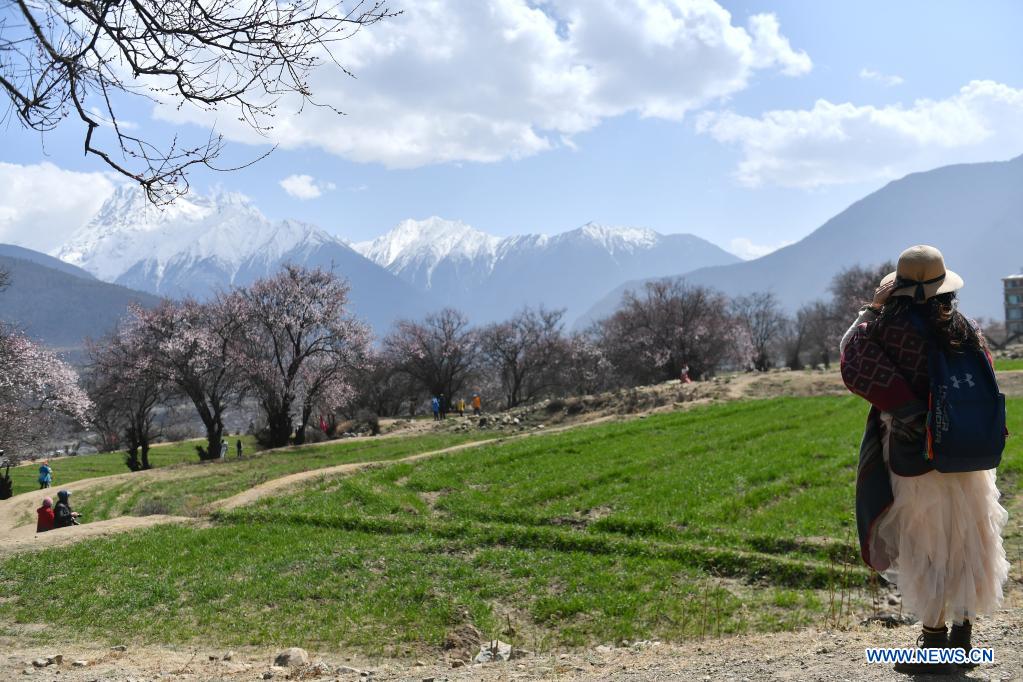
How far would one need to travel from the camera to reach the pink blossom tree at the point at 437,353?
6341cm

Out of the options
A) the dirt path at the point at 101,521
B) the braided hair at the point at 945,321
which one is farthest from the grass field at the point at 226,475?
the braided hair at the point at 945,321

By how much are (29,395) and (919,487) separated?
163ft

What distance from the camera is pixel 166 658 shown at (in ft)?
25.6

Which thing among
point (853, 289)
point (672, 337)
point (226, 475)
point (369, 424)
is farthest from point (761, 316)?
point (226, 475)

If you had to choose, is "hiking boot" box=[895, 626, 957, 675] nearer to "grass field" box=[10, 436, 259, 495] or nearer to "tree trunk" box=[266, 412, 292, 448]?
"grass field" box=[10, 436, 259, 495]

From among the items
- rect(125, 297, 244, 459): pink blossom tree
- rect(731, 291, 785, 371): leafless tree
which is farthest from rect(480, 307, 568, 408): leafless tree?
rect(731, 291, 785, 371): leafless tree

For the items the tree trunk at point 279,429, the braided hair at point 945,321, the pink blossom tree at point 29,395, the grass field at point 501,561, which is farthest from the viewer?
the tree trunk at point 279,429

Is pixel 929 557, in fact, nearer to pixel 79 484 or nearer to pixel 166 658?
pixel 166 658

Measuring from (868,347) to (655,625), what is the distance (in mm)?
5284

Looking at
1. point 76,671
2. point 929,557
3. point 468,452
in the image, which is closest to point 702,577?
point 929,557

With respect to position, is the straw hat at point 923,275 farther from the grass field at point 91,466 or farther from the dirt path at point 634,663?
the grass field at point 91,466

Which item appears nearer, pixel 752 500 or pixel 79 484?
pixel 752 500

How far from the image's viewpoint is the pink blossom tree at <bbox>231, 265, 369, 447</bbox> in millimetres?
41594

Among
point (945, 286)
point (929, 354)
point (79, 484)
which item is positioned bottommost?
point (79, 484)
